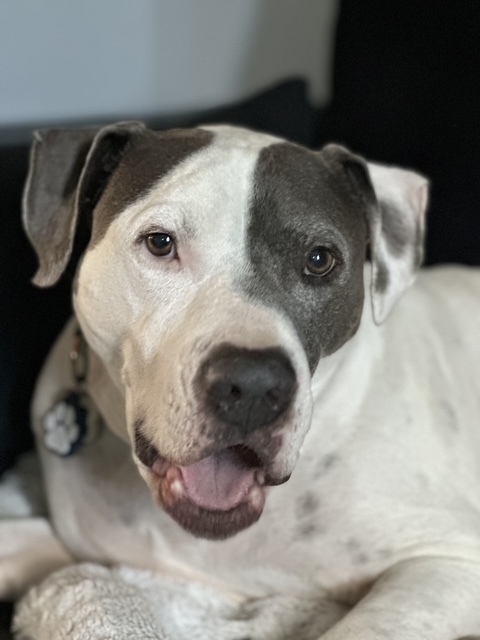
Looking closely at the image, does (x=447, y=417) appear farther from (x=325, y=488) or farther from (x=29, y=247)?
(x=29, y=247)

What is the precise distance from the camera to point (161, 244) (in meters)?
1.21

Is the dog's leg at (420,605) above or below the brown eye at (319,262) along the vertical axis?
below

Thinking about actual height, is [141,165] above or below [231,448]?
above

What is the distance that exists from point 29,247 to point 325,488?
78 cm

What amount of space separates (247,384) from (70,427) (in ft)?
2.01

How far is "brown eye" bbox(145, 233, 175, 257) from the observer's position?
1.21 meters

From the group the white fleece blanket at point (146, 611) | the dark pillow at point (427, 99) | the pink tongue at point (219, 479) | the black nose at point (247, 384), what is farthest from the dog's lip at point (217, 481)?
the dark pillow at point (427, 99)

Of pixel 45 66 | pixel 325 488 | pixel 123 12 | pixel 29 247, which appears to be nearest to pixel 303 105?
pixel 123 12

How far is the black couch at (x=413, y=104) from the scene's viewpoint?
2.06m

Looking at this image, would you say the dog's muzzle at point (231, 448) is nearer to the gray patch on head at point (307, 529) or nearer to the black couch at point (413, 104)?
the gray patch on head at point (307, 529)

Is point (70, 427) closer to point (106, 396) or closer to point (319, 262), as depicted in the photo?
point (106, 396)

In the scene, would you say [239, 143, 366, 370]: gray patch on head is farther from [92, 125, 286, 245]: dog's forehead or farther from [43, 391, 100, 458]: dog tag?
[43, 391, 100, 458]: dog tag

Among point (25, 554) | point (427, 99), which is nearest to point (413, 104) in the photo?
point (427, 99)

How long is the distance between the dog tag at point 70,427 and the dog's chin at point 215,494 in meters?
0.41
